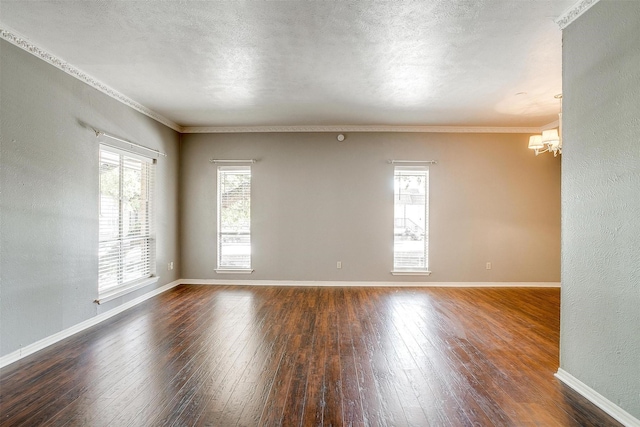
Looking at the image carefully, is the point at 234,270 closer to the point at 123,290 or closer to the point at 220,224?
the point at 220,224

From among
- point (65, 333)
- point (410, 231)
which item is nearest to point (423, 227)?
point (410, 231)

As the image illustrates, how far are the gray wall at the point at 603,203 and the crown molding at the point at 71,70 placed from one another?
180 inches

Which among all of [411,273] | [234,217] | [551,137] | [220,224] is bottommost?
[411,273]

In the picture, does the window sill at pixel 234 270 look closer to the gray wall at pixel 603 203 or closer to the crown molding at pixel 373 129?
the crown molding at pixel 373 129

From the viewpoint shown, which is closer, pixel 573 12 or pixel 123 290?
pixel 573 12

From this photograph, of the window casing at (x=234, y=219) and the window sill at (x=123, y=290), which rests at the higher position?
the window casing at (x=234, y=219)

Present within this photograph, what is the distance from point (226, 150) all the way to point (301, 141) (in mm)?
1378

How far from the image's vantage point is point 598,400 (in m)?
2.05

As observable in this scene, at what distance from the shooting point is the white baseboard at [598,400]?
1.86 metres

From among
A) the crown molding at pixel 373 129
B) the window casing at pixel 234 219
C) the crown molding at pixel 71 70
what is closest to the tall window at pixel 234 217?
the window casing at pixel 234 219

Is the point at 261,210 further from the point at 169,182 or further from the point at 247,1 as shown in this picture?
the point at 247,1

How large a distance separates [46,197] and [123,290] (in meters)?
1.60

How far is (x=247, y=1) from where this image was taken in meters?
2.20

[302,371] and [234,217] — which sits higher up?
[234,217]
